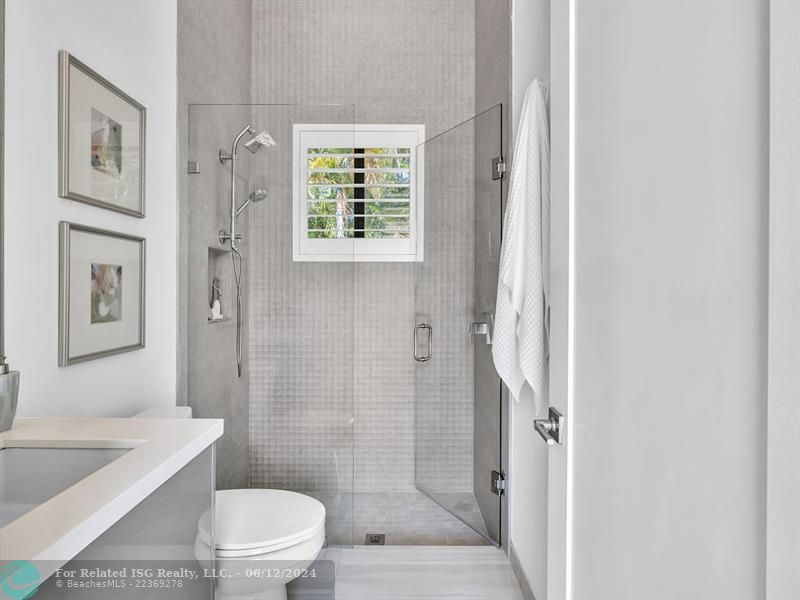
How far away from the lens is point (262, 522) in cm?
159

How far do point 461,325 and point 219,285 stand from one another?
104 centimetres

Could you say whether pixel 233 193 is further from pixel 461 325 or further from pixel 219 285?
pixel 461 325

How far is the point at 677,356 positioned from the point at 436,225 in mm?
1784

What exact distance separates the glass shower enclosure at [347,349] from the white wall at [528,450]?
0.33 ft

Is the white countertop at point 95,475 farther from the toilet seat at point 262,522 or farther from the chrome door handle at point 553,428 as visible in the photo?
the chrome door handle at point 553,428

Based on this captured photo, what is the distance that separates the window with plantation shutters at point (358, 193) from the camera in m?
2.03

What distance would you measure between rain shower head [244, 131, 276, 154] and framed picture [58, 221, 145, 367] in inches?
21.1

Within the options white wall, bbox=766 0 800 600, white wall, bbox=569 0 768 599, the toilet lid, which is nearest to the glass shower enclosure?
the toilet lid

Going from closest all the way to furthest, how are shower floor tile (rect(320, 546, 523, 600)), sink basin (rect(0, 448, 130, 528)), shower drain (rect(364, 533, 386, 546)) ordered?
sink basin (rect(0, 448, 130, 528)) → shower floor tile (rect(320, 546, 523, 600)) → shower drain (rect(364, 533, 386, 546))

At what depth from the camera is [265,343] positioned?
2047 millimetres

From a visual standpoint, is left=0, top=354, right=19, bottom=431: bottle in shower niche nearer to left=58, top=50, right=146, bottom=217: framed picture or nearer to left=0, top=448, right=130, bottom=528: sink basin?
left=0, top=448, right=130, bottom=528: sink basin

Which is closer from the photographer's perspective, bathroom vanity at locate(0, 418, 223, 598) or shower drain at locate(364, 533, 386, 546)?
bathroom vanity at locate(0, 418, 223, 598)

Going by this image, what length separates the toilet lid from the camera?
4.84ft

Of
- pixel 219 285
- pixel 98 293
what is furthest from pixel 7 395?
pixel 219 285
